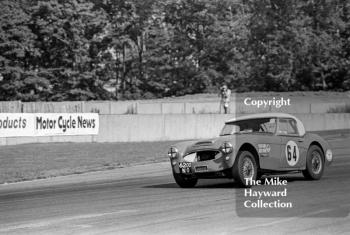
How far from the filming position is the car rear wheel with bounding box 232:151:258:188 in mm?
13859

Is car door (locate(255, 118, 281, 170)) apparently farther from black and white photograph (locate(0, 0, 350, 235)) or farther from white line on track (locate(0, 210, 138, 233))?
white line on track (locate(0, 210, 138, 233))

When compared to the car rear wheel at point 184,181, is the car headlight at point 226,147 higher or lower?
higher

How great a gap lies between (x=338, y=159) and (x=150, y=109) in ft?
94.4

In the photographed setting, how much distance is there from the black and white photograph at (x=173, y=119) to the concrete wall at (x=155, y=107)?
103mm

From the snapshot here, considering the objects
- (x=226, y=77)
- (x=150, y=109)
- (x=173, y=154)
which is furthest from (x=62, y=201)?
(x=226, y=77)

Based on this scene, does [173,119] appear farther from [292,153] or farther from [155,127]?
[292,153]

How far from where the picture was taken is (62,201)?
1373cm

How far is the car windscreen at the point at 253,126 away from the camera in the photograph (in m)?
15.0

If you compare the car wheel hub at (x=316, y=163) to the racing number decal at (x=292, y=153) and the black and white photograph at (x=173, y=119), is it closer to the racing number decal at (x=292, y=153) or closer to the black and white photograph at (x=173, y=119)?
A: the black and white photograph at (x=173, y=119)

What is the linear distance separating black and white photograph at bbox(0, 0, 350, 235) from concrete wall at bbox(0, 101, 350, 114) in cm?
10

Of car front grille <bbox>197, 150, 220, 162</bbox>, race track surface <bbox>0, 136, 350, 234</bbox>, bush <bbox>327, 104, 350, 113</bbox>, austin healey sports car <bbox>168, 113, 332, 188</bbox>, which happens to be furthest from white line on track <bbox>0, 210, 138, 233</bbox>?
bush <bbox>327, 104, 350, 113</bbox>

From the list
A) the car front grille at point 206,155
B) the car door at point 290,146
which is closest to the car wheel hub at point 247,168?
the car front grille at point 206,155

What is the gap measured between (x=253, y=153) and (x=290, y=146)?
1054 mm

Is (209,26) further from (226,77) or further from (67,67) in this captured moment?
(67,67)
